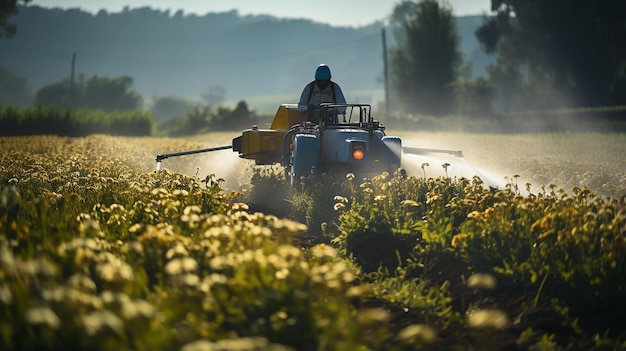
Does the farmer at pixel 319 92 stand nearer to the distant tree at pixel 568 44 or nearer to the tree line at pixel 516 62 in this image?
the tree line at pixel 516 62

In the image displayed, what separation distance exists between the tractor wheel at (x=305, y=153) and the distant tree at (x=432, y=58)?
66.3 metres

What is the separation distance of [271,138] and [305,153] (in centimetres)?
280

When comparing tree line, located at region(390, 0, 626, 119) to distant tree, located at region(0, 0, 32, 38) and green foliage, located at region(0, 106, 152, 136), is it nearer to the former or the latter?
green foliage, located at region(0, 106, 152, 136)

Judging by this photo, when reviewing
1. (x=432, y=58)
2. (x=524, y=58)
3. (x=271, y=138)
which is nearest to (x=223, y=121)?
(x=432, y=58)

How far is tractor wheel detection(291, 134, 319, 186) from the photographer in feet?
50.7

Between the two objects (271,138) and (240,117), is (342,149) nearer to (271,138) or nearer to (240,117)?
(271,138)

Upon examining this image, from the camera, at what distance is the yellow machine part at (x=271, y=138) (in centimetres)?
1806

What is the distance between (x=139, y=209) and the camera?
986 centimetres

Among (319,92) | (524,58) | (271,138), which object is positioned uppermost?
(524,58)

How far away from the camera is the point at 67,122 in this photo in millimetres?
58438

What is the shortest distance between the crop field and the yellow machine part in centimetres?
365

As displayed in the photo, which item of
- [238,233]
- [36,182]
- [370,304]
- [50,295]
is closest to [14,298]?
[50,295]

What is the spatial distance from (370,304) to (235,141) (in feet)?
37.1

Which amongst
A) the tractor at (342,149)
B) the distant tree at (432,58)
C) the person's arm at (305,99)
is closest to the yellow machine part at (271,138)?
the person's arm at (305,99)
